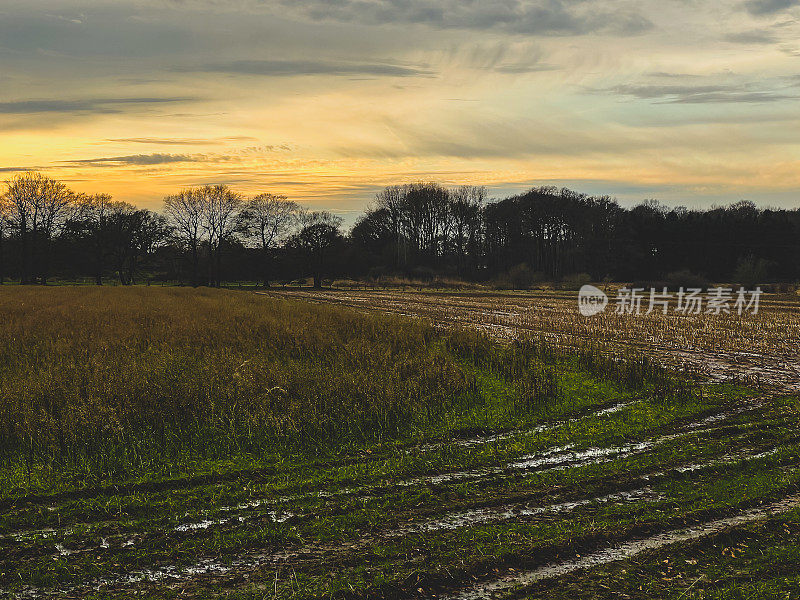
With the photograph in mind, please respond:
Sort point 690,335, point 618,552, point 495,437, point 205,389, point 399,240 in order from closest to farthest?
point 618,552, point 495,437, point 205,389, point 690,335, point 399,240

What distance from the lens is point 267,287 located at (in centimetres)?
7956

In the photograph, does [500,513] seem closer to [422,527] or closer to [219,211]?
[422,527]

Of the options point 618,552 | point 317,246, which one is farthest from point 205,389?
point 317,246

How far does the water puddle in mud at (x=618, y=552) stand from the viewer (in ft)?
14.4

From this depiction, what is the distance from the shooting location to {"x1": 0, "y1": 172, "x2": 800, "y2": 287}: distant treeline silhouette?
75750 millimetres

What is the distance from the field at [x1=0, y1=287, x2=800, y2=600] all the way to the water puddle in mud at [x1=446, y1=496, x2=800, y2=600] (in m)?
0.02

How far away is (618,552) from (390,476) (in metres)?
2.69

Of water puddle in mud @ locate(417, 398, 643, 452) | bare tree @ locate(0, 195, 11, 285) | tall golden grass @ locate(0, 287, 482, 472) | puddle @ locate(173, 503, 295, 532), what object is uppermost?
bare tree @ locate(0, 195, 11, 285)

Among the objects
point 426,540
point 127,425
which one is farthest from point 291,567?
point 127,425

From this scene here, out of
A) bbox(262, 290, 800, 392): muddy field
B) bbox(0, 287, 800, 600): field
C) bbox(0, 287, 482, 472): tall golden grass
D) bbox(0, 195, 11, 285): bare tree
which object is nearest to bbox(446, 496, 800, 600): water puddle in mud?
bbox(0, 287, 800, 600): field

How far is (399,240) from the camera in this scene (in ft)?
299

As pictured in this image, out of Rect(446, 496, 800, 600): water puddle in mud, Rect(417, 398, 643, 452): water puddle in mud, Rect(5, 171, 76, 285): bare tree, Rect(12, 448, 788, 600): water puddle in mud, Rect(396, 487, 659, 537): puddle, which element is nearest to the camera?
Rect(446, 496, 800, 600): water puddle in mud

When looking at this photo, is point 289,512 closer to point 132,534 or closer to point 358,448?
point 132,534

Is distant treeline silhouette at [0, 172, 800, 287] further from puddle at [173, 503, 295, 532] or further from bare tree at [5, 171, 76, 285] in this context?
puddle at [173, 503, 295, 532]
